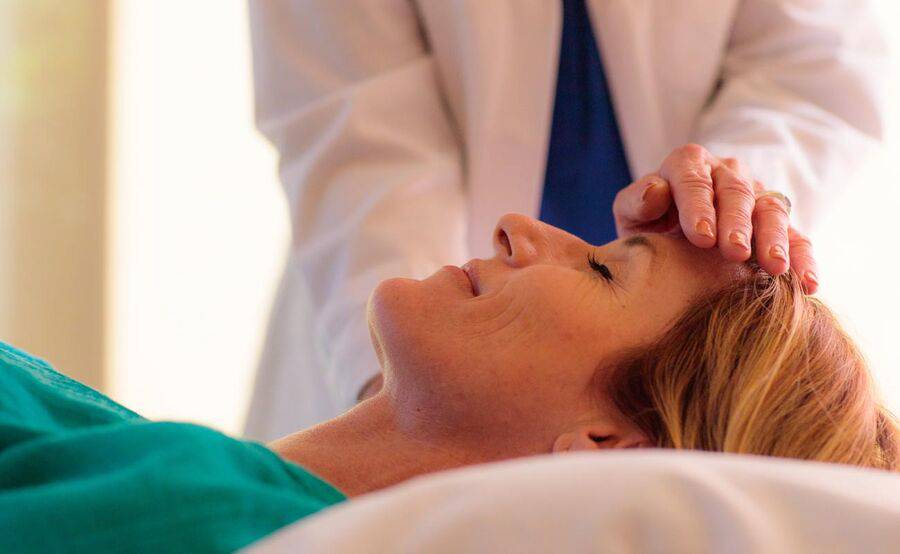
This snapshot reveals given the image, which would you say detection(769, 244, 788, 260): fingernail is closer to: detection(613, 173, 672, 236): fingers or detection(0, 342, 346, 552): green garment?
detection(613, 173, 672, 236): fingers

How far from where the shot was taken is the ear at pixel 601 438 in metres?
1.00

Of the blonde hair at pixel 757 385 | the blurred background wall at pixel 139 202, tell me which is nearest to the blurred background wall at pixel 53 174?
the blurred background wall at pixel 139 202

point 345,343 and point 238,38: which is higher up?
point 238,38

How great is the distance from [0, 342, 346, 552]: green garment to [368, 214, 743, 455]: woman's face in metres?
0.21

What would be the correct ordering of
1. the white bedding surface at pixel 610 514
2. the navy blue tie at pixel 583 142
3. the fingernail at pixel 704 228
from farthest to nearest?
the navy blue tie at pixel 583 142
the fingernail at pixel 704 228
the white bedding surface at pixel 610 514

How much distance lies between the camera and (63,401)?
0.99 metres

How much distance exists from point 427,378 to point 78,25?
77.6 inches

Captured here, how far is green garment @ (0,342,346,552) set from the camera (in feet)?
2.30

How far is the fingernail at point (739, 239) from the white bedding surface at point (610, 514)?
0.43m

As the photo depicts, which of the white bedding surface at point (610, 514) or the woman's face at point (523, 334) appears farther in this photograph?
the woman's face at point (523, 334)

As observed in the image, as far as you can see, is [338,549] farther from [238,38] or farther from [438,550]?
[238,38]

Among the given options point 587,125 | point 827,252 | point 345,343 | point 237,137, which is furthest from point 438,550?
point 237,137

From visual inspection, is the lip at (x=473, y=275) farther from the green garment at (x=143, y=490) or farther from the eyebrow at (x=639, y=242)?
the green garment at (x=143, y=490)

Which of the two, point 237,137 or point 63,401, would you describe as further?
point 237,137
